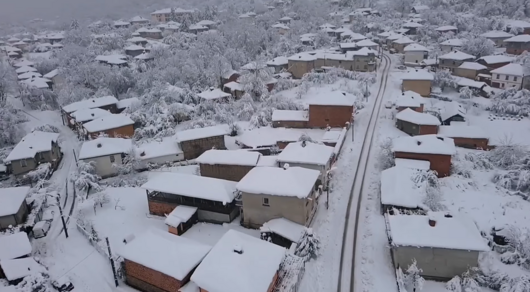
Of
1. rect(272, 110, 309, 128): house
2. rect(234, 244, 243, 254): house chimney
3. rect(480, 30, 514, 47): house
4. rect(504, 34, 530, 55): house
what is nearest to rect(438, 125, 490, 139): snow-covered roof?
rect(272, 110, 309, 128): house

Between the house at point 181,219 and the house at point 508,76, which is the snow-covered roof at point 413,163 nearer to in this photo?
the house at point 181,219

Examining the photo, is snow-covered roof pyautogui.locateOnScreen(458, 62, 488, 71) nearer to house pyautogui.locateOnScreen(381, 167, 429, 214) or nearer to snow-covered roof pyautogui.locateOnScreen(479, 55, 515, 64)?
snow-covered roof pyautogui.locateOnScreen(479, 55, 515, 64)

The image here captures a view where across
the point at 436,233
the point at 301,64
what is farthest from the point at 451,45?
the point at 436,233

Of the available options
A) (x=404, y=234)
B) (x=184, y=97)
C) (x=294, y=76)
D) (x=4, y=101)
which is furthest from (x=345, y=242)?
(x=4, y=101)

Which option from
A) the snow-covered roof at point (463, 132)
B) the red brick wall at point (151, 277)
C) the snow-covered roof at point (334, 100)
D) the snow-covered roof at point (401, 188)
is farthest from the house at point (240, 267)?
the snow-covered roof at point (463, 132)

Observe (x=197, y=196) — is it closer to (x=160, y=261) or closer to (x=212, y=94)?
(x=160, y=261)

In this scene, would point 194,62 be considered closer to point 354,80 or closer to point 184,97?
point 184,97
